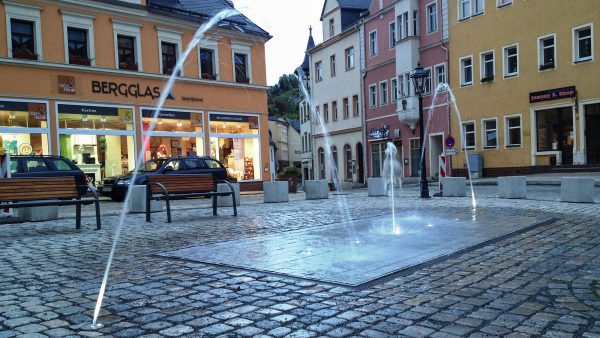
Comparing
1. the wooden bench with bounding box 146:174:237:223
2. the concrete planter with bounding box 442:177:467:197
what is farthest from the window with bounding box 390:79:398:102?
the wooden bench with bounding box 146:174:237:223

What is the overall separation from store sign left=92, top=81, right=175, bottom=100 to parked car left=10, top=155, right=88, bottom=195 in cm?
715

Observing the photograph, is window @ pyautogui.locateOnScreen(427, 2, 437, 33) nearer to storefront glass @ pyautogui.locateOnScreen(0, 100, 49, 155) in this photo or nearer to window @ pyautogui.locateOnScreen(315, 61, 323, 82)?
window @ pyautogui.locateOnScreen(315, 61, 323, 82)

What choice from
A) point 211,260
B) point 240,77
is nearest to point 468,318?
point 211,260

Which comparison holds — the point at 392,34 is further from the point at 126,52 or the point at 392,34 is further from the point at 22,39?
the point at 22,39

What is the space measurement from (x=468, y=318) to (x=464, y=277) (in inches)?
53.2

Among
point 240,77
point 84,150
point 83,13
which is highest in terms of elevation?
point 83,13

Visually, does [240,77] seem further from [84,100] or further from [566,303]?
[566,303]

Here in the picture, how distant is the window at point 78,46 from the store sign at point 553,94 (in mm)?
22961

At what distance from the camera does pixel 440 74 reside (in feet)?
114

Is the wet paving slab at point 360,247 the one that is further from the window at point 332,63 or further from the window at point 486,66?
the window at point 332,63

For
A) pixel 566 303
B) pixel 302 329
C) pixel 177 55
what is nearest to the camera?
pixel 302 329

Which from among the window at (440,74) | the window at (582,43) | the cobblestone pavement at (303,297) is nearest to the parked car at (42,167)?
the cobblestone pavement at (303,297)

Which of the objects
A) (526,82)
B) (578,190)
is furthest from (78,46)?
(526,82)

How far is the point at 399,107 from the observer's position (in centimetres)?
3728
